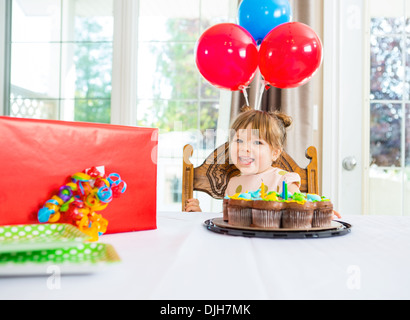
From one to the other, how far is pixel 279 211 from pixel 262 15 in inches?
42.6

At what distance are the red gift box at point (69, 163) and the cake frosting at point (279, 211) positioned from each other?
0.65 ft

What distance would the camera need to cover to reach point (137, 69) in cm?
247

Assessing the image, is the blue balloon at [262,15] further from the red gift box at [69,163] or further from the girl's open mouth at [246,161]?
the red gift box at [69,163]

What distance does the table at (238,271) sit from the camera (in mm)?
425

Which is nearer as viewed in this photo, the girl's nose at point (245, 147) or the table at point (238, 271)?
the table at point (238, 271)

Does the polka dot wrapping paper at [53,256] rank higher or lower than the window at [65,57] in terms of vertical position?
lower

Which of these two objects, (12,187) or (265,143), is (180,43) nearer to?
(265,143)

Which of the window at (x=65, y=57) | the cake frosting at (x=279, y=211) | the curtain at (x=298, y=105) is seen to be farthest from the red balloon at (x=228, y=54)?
the window at (x=65, y=57)

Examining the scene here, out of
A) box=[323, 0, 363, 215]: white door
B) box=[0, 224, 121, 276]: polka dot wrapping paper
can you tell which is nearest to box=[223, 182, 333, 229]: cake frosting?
box=[0, 224, 121, 276]: polka dot wrapping paper

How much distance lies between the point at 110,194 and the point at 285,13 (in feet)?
4.16

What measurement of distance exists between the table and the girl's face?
673mm

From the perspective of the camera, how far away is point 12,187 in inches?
27.0

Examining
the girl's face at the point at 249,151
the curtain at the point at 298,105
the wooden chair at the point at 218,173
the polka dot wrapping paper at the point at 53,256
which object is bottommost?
the polka dot wrapping paper at the point at 53,256

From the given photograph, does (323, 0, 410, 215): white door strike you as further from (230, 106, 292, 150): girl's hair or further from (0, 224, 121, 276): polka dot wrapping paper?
(0, 224, 121, 276): polka dot wrapping paper
